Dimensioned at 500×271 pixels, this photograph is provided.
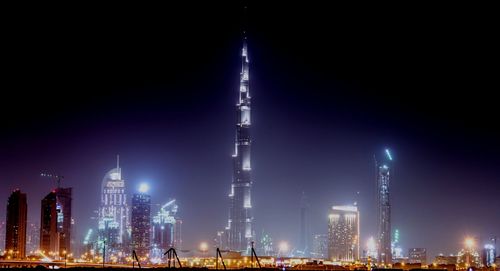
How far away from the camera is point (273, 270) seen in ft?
433

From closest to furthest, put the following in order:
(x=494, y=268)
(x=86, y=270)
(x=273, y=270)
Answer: (x=86, y=270) → (x=273, y=270) → (x=494, y=268)

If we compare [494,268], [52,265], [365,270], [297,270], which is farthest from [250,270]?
[494,268]

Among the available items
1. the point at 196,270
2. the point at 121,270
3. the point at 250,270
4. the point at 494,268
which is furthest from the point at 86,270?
the point at 494,268

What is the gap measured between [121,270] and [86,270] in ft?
20.9

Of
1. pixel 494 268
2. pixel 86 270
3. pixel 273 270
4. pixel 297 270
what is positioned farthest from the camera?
pixel 494 268

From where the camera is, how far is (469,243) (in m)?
196

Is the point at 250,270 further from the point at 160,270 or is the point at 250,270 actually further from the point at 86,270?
the point at 86,270

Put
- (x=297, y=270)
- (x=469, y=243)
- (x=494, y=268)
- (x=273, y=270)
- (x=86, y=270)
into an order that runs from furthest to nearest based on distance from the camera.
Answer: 1. (x=469, y=243)
2. (x=494, y=268)
3. (x=297, y=270)
4. (x=273, y=270)
5. (x=86, y=270)

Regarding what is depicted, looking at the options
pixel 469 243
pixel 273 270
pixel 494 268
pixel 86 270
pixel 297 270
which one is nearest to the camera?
pixel 86 270

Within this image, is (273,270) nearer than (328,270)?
Yes

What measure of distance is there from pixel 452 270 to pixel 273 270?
167 ft

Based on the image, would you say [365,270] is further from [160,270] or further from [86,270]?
[86,270]

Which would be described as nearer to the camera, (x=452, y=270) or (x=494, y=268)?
(x=452, y=270)

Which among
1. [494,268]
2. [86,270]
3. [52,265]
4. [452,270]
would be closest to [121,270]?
[86,270]
